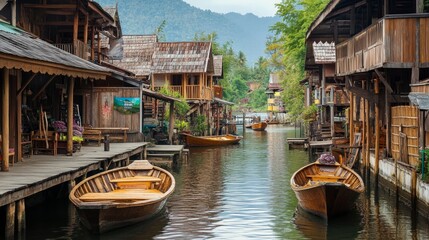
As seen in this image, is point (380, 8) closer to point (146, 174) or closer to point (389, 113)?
point (389, 113)

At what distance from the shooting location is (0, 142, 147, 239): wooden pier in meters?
12.7

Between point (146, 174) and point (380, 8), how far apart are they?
11.1 m

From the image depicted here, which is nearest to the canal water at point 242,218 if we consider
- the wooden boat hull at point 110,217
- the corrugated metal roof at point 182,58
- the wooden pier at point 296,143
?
the wooden boat hull at point 110,217

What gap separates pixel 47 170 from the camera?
15758 mm

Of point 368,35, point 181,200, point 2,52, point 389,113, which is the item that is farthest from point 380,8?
point 2,52

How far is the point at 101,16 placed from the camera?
2686 centimetres

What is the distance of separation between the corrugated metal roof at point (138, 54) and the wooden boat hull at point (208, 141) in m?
7.09

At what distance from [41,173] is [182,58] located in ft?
104

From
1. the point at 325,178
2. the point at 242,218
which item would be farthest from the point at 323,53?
the point at 242,218

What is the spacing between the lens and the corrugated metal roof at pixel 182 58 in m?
45.1

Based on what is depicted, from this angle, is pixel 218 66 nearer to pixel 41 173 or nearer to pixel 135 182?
pixel 135 182

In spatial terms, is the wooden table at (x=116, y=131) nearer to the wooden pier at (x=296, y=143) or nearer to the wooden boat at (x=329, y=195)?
the wooden boat at (x=329, y=195)

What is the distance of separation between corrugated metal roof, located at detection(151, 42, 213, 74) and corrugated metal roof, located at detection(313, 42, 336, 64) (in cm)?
975

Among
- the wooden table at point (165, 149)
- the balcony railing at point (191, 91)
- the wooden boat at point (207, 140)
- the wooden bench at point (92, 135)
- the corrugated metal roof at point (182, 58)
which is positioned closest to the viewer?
the wooden bench at point (92, 135)
